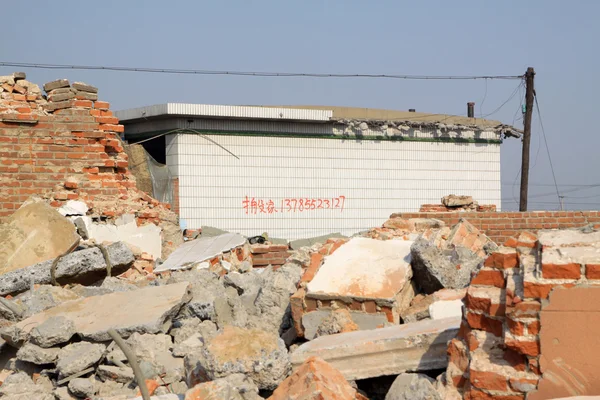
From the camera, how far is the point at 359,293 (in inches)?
207

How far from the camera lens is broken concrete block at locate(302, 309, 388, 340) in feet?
16.3

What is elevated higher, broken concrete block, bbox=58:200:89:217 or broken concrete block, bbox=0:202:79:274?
broken concrete block, bbox=58:200:89:217

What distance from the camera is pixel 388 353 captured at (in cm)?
415

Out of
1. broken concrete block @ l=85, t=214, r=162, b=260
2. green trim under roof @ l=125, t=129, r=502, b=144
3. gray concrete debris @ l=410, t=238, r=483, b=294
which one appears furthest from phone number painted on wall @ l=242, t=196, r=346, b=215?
gray concrete debris @ l=410, t=238, r=483, b=294

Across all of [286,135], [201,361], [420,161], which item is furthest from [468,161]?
[201,361]

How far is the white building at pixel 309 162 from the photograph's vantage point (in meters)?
15.5

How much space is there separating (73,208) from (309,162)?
888 centimetres

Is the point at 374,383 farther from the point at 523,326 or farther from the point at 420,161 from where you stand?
the point at 420,161

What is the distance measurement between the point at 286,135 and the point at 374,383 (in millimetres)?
12370

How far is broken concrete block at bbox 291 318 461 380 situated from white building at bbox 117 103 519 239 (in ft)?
37.0

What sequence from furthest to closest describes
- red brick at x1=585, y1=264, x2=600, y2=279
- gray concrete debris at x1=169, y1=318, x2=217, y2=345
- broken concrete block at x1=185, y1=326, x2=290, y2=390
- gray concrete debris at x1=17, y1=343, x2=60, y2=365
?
gray concrete debris at x1=169, y1=318, x2=217, y2=345
gray concrete debris at x1=17, y1=343, x2=60, y2=365
broken concrete block at x1=185, y1=326, x2=290, y2=390
red brick at x1=585, y1=264, x2=600, y2=279

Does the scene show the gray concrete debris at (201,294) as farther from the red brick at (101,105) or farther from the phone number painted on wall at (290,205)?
the phone number painted on wall at (290,205)

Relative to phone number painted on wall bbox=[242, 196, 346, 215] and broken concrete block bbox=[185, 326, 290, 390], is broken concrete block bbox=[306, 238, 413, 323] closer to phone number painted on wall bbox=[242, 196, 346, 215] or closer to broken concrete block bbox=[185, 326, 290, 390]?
broken concrete block bbox=[185, 326, 290, 390]

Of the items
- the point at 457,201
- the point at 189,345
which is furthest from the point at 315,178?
the point at 189,345
